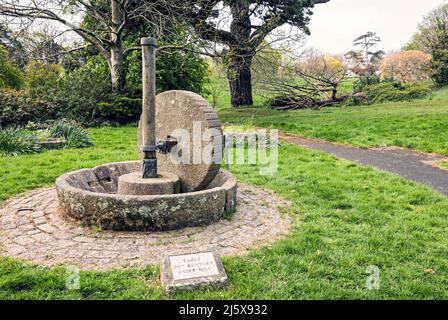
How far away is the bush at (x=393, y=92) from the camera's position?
20870mm

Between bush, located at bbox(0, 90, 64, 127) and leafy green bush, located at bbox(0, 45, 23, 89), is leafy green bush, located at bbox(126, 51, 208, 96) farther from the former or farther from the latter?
leafy green bush, located at bbox(0, 45, 23, 89)

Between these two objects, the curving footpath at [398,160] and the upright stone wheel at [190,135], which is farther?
the curving footpath at [398,160]

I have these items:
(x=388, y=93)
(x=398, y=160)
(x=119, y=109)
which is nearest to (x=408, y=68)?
(x=388, y=93)

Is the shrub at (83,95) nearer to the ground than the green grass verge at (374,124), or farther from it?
farther from it

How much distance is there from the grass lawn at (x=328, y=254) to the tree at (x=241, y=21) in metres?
10.6

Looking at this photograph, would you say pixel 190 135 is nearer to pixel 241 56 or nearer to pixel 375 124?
pixel 375 124

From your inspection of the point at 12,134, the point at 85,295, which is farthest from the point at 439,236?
the point at 12,134

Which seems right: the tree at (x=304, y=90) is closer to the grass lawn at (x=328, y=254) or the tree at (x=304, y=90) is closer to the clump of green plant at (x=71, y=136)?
the clump of green plant at (x=71, y=136)

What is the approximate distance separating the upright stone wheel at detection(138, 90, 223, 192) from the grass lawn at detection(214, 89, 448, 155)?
286 inches

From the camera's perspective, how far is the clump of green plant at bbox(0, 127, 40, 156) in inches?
377

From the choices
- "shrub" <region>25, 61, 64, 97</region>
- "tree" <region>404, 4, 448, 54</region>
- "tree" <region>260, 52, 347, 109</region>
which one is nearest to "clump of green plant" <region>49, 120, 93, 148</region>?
"tree" <region>260, 52, 347, 109</region>

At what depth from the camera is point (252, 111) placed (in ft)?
62.0

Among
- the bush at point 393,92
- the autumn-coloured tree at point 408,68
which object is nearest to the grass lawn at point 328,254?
the bush at point 393,92
